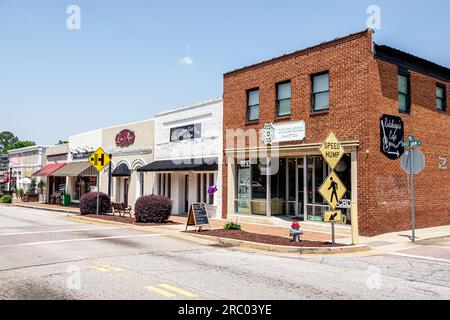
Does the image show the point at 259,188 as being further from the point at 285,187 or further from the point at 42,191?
the point at 42,191

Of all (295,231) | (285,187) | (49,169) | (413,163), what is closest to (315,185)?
(285,187)

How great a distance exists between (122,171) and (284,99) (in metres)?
13.7

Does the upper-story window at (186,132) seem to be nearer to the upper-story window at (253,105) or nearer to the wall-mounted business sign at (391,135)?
the upper-story window at (253,105)

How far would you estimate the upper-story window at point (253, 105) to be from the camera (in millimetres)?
19422

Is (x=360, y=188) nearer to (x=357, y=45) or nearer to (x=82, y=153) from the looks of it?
(x=357, y=45)

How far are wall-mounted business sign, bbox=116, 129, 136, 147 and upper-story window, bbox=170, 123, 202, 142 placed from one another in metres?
4.36

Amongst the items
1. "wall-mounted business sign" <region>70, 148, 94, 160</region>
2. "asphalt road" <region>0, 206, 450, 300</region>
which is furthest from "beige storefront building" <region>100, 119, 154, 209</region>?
"asphalt road" <region>0, 206, 450, 300</region>

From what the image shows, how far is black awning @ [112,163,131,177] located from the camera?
2703 cm

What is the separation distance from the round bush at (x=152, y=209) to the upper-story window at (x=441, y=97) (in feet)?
42.6

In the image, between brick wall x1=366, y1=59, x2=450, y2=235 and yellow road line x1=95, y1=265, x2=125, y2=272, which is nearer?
yellow road line x1=95, y1=265, x2=125, y2=272

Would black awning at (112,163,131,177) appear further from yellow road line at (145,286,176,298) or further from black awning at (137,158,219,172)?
yellow road line at (145,286,176,298)

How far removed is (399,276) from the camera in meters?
8.45

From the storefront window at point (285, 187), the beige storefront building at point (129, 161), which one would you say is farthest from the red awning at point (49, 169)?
the storefront window at point (285, 187)

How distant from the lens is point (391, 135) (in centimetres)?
1557
